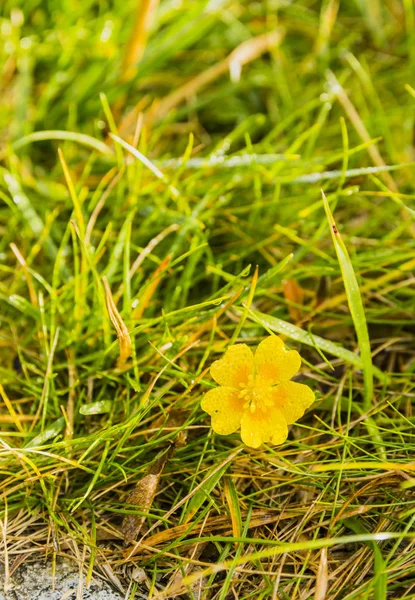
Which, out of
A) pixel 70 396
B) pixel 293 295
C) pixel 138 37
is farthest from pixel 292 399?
pixel 138 37

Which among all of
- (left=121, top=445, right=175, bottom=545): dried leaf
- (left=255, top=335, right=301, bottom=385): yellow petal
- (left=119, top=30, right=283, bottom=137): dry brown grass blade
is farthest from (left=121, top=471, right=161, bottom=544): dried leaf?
(left=119, top=30, right=283, bottom=137): dry brown grass blade

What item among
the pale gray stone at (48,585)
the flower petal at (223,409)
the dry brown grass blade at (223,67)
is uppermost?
the dry brown grass blade at (223,67)

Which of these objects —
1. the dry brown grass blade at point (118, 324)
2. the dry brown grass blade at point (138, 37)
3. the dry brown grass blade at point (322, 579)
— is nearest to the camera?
the dry brown grass blade at point (322, 579)

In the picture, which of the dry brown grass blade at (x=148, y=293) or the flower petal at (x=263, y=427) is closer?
the flower petal at (x=263, y=427)

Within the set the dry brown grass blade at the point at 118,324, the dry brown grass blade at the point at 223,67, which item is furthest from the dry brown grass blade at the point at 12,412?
the dry brown grass blade at the point at 223,67

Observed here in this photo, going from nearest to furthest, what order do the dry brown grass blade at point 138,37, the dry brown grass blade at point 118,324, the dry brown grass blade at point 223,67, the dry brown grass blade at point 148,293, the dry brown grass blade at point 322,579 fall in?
the dry brown grass blade at point 322,579, the dry brown grass blade at point 118,324, the dry brown grass blade at point 148,293, the dry brown grass blade at point 138,37, the dry brown grass blade at point 223,67

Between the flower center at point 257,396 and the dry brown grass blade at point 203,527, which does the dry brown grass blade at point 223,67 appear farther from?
the dry brown grass blade at point 203,527

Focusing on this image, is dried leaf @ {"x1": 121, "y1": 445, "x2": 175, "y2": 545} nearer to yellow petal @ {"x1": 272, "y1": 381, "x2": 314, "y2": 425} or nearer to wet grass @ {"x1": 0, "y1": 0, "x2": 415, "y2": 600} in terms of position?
wet grass @ {"x1": 0, "y1": 0, "x2": 415, "y2": 600}

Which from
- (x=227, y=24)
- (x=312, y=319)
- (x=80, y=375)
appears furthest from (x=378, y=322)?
(x=227, y=24)

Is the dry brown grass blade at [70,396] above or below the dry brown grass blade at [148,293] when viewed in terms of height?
below
